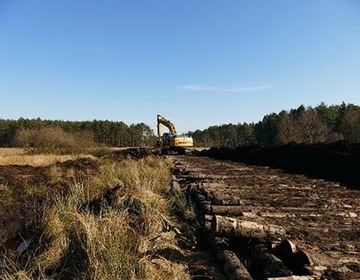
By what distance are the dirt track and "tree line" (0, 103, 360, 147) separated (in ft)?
101

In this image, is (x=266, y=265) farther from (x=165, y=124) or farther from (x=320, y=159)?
(x=165, y=124)

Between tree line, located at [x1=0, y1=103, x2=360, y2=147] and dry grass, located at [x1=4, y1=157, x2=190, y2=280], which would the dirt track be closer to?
dry grass, located at [x1=4, y1=157, x2=190, y2=280]

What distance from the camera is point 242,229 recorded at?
19.3 feet

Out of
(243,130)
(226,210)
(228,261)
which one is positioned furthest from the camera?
(243,130)

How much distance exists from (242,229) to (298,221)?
1.57 metres

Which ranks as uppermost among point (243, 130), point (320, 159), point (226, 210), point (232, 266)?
point (243, 130)

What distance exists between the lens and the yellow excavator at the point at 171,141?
40.2m

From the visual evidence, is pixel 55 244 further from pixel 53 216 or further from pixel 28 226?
pixel 28 226

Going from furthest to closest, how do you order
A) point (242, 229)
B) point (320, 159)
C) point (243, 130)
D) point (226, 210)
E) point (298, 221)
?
1. point (243, 130)
2. point (320, 159)
3. point (226, 210)
4. point (298, 221)
5. point (242, 229)

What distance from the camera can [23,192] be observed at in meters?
13.9

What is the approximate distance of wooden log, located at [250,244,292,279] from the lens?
4438 millimetres

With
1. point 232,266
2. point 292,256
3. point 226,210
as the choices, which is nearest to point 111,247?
point 232,266

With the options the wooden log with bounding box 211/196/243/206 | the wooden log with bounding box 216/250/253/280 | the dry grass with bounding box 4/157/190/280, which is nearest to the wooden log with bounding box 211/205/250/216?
the wooden log with bounding box 211/196/243/206

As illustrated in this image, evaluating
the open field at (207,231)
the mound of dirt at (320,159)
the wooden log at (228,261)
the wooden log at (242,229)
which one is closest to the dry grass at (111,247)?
the open field at (207,231)
